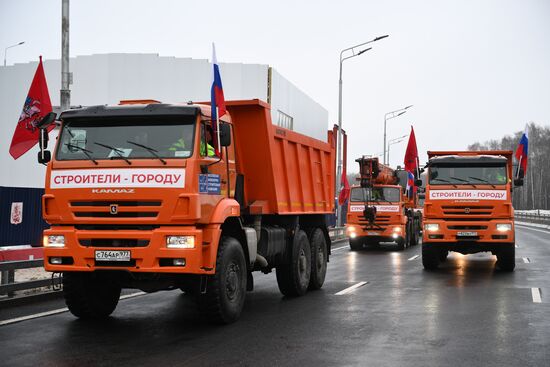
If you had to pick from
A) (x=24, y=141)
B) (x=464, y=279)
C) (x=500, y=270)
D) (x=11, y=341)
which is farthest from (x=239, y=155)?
(x=500, y=270)

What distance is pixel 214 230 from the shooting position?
841 centimetres

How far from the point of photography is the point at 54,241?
8.46m

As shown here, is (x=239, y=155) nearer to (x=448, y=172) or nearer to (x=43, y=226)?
(x=43, y=226)

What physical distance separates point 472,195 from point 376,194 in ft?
30.5

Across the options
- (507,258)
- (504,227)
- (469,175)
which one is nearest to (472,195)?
(469,175)

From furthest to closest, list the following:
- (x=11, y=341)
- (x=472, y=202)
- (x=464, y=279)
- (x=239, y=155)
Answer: (x=472, y=202)
(x=464, y=279)
(x=239, y=155)
(x=11, y=341)

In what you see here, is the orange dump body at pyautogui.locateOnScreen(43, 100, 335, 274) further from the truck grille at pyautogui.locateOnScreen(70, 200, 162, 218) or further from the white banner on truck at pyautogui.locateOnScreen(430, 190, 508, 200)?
the white banner on truck at pyautogui.locateOnScreen(430, 190, 508, 200)

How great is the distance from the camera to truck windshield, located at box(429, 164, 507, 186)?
1706 centimetres

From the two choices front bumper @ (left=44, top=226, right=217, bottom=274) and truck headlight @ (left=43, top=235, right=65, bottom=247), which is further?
truck headlight @ (left=43, top=235, right=65, bottom=247)

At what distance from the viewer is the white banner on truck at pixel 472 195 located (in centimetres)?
1675

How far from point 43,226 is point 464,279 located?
8.93m

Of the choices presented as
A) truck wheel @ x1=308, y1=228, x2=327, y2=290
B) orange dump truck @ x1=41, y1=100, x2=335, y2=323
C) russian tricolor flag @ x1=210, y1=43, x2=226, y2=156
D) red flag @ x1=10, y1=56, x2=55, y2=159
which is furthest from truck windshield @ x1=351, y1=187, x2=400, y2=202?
russian tricolor flag @ x1=210, y1=43, x2=226, y2=156

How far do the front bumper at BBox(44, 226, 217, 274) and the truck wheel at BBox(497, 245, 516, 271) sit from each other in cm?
1038

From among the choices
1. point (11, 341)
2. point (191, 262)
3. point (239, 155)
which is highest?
point (239, 155)
